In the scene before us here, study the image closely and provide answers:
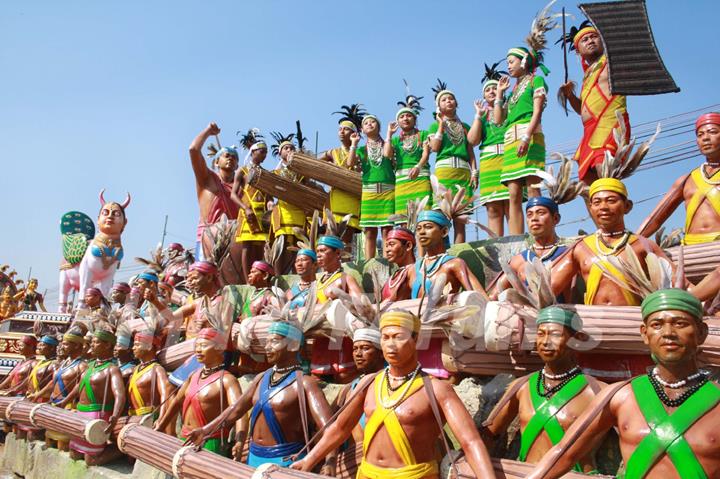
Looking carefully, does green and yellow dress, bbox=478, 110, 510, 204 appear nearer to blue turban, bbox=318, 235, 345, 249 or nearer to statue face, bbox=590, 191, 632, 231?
blue turban, bbox=318, 235, 345, 249

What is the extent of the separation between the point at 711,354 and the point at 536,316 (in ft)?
2.72

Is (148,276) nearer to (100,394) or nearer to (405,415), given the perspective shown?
(100,394)

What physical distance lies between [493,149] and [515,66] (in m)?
0.84

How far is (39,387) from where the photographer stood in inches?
341

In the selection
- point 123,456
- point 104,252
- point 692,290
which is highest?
point 104,252

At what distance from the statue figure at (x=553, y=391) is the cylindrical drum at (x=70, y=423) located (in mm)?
4444

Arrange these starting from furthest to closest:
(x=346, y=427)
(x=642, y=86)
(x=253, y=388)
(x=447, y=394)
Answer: (x=642, y=86)
(x=253, y=388)
(x=346, y=427)
(x=447, y=394)

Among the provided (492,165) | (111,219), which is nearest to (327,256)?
(492,165)

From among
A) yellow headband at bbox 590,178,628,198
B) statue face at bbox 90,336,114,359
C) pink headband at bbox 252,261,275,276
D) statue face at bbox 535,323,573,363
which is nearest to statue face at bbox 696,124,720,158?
yellow headband at bbox 590,178,628,198

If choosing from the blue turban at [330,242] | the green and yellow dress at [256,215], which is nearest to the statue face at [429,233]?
the blue turban at [330,242]

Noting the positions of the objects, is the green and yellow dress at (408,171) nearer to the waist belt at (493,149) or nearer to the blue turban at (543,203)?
the waist belt at (493,149)

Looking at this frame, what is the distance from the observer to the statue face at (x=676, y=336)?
2.47 metres

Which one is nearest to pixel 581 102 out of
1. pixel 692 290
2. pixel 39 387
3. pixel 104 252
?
pixel 692 290

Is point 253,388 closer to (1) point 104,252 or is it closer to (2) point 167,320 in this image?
(2) point 167,320
